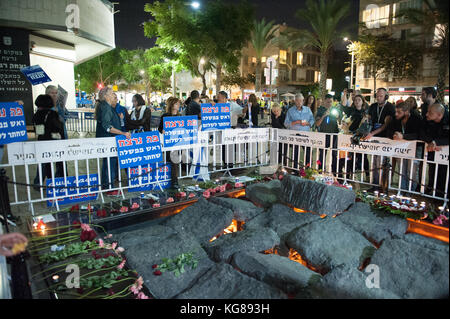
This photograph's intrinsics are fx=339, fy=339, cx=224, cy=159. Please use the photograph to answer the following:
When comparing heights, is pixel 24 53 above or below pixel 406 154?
Answer: above

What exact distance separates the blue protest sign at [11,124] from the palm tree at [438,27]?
644cm

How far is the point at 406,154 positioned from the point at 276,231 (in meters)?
2.97

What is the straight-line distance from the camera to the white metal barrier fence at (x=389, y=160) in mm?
5879

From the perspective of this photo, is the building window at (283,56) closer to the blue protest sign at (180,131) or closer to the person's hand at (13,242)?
the blue protest sign at (180,131)

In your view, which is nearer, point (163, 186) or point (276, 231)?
point (276, 231)

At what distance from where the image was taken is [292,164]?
8430 mm

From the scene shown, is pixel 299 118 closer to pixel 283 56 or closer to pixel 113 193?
pixel 113 193

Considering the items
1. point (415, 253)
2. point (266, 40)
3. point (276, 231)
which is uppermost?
point (266, 40)

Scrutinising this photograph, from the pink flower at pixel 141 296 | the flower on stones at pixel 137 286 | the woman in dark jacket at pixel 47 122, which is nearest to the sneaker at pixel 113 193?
the woman in dark jacket at pixel 47 122

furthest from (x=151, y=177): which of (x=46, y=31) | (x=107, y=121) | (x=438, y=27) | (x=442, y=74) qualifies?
(x=46, y=31)

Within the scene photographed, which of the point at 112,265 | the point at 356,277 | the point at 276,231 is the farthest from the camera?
the point at 276,231

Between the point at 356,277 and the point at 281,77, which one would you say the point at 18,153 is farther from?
the point at 281,77

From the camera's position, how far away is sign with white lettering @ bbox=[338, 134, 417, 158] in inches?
243
